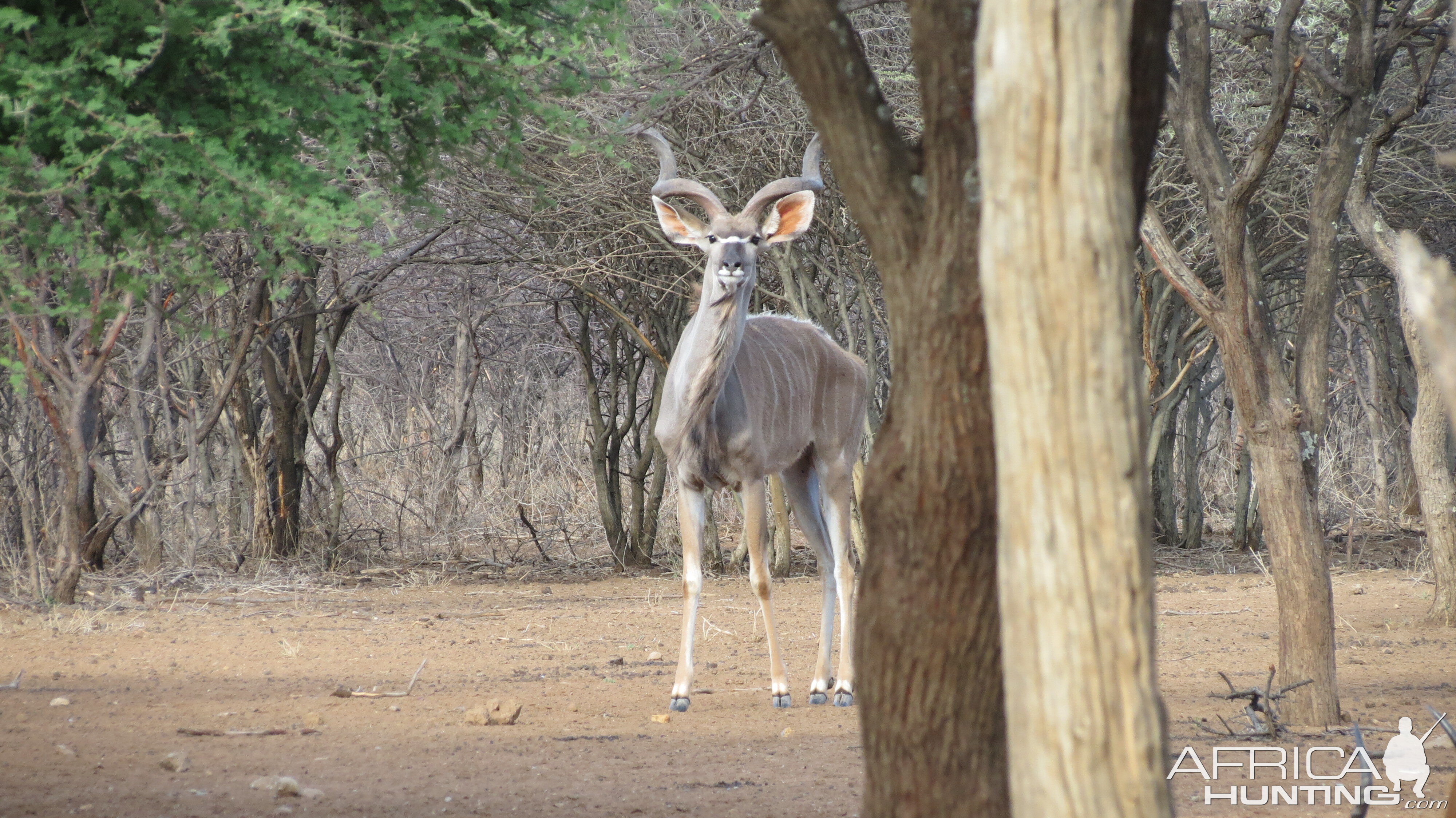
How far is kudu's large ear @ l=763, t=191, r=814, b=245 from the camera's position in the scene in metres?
6.14

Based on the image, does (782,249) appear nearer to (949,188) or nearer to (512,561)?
(512,561)

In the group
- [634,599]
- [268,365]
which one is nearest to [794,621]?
[634,599]

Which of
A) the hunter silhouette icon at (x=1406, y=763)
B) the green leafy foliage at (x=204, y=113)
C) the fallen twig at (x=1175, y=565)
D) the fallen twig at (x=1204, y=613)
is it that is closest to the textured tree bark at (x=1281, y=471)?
the hunter silhouette icon at (x=1406, y=763)

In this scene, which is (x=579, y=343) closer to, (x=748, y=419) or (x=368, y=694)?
(x=748, y=419)

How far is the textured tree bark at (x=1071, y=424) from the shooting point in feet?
6.06

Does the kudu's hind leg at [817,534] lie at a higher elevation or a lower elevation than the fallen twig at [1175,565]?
higher

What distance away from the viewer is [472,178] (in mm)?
9766

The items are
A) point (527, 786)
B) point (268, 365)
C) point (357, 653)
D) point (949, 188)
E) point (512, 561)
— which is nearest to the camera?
point (949, 188)

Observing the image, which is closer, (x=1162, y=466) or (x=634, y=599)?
(x=634, y=599)

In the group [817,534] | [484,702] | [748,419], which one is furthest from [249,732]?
[817,534]

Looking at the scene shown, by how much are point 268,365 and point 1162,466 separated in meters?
7.96

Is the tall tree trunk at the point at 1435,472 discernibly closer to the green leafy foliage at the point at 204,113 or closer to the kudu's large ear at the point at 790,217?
the kudu's large ear at the point at 790,217

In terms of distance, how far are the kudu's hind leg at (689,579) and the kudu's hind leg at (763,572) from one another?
0.75 feet

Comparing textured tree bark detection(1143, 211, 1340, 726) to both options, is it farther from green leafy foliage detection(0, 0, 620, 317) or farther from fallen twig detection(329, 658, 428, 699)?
fallen twig detection(329, 658, 428, 699)
